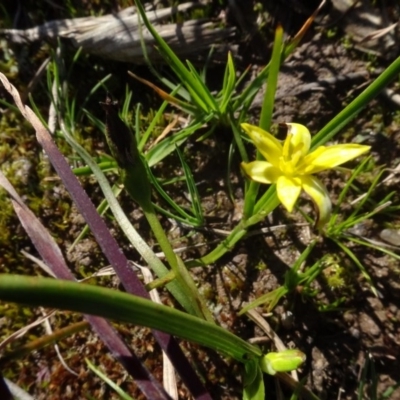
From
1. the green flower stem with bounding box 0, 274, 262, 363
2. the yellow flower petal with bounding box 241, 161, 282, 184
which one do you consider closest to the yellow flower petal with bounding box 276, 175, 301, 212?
the yellow flower petal with bounding box 241, 161, 282, 184

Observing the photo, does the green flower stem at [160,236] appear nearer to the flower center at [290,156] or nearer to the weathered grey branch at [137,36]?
the flower center at [290,156]

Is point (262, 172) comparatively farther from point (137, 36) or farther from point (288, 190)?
point (137, 36)

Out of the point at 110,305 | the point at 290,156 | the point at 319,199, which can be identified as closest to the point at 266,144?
the point at 290,156

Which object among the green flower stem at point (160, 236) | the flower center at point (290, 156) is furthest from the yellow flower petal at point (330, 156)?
the green flower stem at point (160, 236)

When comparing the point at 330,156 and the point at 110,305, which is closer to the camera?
the point at 110,305

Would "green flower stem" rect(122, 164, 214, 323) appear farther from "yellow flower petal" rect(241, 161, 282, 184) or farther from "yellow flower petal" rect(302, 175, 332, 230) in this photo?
"yellow flower petal" rect(302, 175, 332, 230)
